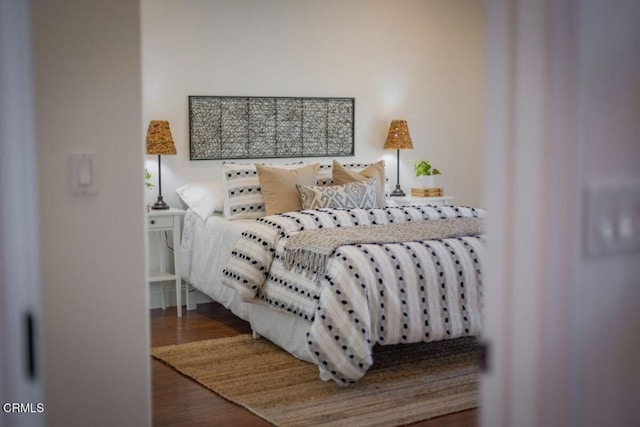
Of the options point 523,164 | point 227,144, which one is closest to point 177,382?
point 227,144

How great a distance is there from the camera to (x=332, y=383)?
403cm

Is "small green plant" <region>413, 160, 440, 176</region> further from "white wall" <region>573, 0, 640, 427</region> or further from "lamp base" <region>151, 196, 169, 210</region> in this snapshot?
"white wall" <region>573, 0, 640, 427</region>

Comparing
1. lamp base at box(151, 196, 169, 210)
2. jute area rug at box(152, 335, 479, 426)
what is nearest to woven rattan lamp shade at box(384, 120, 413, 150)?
lamp base at box(151, 196, 169, 210)

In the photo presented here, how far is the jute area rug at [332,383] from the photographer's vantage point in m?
3.62

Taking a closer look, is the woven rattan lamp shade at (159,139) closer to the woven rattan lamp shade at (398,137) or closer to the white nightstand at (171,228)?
the white nightstand at (171,228)

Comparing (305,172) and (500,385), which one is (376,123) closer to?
(305,172)

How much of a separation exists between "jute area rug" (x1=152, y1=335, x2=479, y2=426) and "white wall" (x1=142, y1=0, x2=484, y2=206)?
5.62 feet

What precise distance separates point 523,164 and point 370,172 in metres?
4.66

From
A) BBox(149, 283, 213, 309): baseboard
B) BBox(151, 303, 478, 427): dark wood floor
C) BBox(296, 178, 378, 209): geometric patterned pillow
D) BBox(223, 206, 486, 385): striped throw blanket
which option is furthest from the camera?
BBox(149, 283, 213, 309): baseboard

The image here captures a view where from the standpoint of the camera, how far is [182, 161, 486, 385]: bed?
389cm

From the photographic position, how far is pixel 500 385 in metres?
1.33

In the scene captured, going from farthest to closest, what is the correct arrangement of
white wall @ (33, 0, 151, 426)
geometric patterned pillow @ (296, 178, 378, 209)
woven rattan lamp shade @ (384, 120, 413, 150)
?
woven rattan lamp shade @ (384, 120, 413, 150) < geometric patterned pillow @ (296, 178, 378, 209) < white wall @ (33, 0, 151, 426)

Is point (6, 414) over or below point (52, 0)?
below

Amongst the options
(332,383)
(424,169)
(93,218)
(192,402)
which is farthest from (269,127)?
(93,218)
